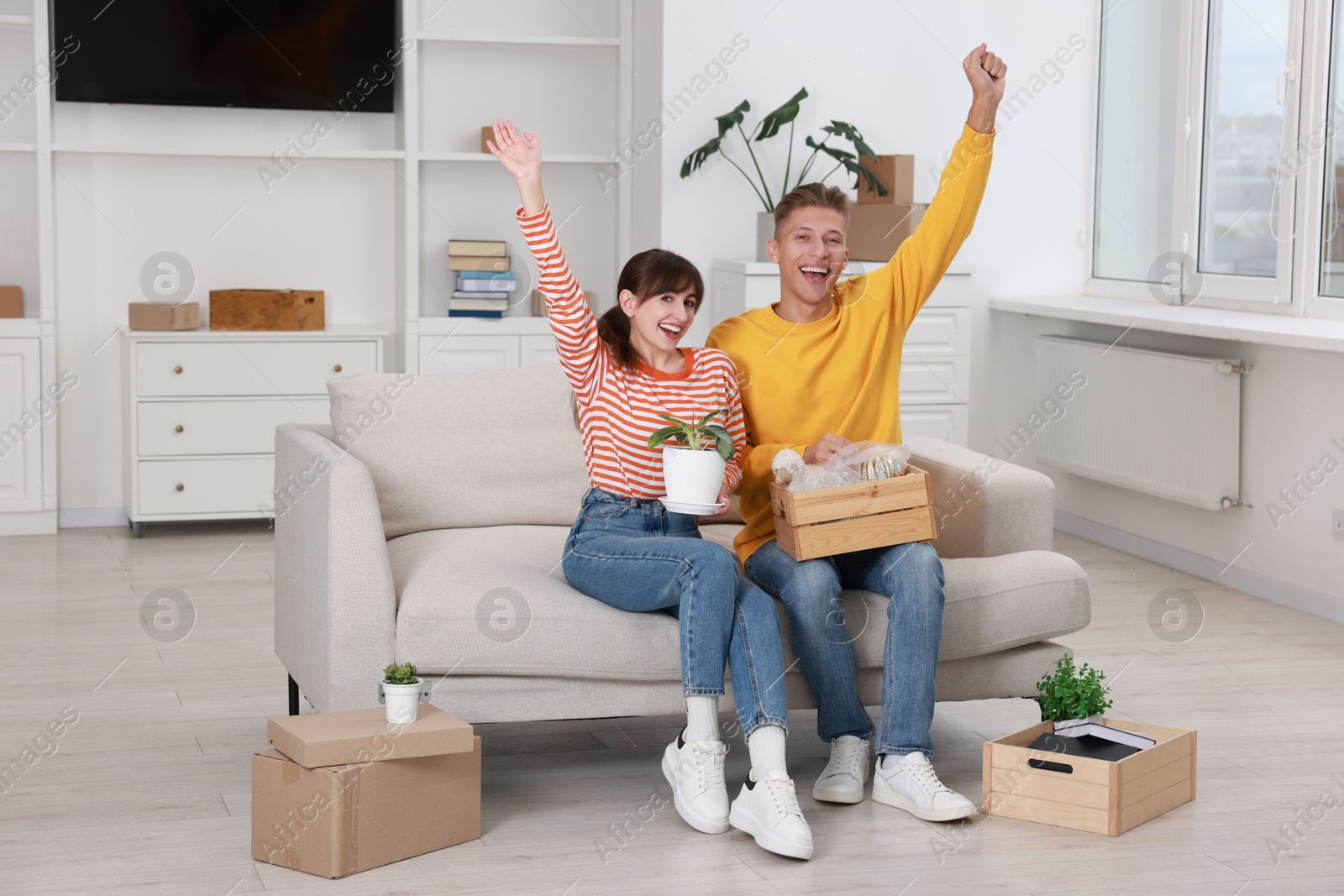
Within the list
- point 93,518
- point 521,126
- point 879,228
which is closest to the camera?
point 879,228

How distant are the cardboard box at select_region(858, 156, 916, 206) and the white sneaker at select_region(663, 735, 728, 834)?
2.88 meters

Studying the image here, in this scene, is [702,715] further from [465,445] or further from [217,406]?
[217,406]

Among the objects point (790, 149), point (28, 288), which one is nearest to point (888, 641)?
point (790, 149)

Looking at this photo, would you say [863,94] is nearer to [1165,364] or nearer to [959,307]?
[959,307]

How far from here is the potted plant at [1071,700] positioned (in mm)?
2596

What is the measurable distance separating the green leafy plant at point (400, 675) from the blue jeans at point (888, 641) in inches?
25.8

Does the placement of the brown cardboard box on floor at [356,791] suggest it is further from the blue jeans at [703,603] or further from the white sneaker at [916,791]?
the white sneaker at [916,791]

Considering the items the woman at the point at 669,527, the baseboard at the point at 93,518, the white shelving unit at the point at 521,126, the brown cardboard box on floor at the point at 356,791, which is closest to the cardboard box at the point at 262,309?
the white shelving unit at the point at 521,126

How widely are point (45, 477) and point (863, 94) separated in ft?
10.5

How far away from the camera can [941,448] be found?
10.2ft

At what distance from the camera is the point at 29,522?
4984 mm

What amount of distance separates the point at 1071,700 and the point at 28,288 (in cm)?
402

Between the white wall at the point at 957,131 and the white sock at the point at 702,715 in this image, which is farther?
the white wall at the point at 957,131

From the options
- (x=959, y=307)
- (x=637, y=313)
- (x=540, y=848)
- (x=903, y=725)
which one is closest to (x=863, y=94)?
(x=959, y=307)
